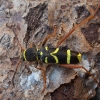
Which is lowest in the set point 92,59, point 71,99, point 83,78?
point 71,99

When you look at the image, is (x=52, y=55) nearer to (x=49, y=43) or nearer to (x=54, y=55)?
(x=54, y=55)

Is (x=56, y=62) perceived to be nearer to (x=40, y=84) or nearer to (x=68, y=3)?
(x=40, y=84)

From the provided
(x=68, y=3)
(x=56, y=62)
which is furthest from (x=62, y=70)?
(x=68, y=3)

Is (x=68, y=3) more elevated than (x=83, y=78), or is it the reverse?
(x=68, y=3)

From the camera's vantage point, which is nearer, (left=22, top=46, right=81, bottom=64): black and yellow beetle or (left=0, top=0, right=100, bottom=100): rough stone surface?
(left=0, top=0, right=100, bottom=100): rough stone surface

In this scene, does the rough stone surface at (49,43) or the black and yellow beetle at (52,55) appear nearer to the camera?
the rough stone surface at (49,43)

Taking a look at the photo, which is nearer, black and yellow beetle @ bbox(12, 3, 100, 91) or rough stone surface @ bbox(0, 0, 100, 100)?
rough stone surface @ bbox(0, 0, 100, 100)

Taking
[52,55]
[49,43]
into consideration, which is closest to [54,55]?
[52,55]

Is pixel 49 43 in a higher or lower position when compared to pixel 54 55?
higher
